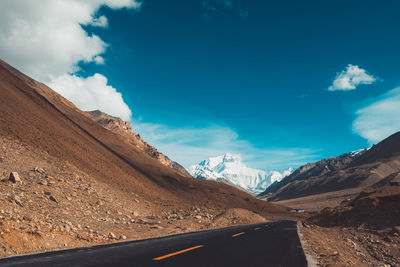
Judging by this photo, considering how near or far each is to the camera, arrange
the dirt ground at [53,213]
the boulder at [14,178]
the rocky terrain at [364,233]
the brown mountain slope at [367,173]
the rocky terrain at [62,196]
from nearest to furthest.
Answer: the dirt ground at [53,213] → the rocky terrain at [62,196] → the rocky terrain at [364,233] → the boulder at [14,178] → the brown mountain slope at [367,173]

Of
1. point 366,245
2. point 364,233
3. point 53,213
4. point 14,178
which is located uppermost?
point 364,233

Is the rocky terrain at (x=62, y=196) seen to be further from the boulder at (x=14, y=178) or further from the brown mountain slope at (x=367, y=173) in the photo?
the brown mountain slope at (x=367, y=173)

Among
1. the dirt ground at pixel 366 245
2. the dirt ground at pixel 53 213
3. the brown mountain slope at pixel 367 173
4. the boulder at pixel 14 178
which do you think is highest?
the brown mountain slope at pixel 367 173

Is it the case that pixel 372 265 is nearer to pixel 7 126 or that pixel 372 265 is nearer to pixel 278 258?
pixel 278 258

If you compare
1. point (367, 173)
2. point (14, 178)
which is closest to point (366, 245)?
point (14, 178)

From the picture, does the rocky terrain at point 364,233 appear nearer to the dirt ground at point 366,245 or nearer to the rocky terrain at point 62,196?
the dirt ground at point 366,245

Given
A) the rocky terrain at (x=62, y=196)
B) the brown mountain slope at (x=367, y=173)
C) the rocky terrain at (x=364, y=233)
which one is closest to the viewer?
the rocky terrain at (x=62, y=196)

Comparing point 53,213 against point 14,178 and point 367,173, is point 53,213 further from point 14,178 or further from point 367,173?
point 367,173

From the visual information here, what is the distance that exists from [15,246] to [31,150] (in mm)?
22420

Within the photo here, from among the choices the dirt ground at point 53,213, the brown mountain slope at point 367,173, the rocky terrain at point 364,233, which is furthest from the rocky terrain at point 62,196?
the brown mountain slope at point 367,173

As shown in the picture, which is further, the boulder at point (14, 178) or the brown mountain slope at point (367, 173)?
the brown mountain slope at point (367, 173)

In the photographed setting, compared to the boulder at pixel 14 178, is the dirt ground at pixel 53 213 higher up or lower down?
lower down

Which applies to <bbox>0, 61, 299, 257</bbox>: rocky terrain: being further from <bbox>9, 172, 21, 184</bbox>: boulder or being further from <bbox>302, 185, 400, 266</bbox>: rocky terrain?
<bbox>302, 185, 400, 266</bbox>: rocky terrain

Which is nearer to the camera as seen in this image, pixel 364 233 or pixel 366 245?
pixel 366 245
